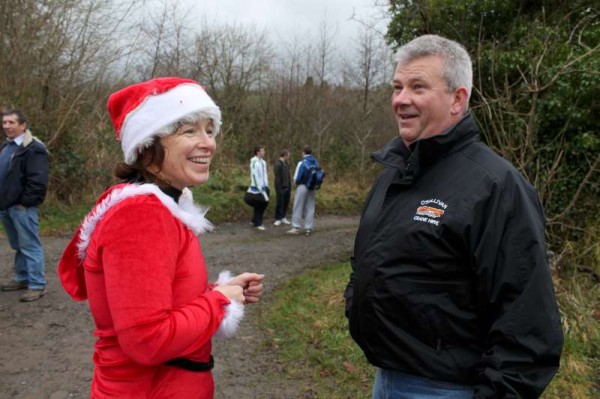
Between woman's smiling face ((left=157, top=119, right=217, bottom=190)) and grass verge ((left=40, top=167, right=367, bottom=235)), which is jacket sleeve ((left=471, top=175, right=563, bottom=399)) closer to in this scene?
woman's smiling face ((left=157, top=119, right=217, bottom=190))

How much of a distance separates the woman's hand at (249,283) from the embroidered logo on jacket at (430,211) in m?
0.71

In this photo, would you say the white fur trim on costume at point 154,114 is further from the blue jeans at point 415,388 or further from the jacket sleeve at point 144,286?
the blue jeans at point 415,388

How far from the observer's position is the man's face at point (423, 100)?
2066mm

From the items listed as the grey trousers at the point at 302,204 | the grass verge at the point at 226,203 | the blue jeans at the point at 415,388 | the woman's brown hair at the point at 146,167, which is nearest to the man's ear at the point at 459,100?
the blue jeans at the point at 415,388

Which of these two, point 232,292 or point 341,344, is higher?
point 232,292

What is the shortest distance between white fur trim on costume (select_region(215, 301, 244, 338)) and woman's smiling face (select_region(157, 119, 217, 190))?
0.47 metres

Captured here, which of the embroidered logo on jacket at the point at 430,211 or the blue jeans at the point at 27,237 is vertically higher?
the embroidered logo on jacket at the point at 430,211

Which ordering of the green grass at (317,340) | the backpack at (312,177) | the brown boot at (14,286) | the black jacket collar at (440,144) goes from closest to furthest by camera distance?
the black jacket collar at (440,144) < the green grass at (317,340) < the brown boot at (14,286) < the backpack at (312,177)

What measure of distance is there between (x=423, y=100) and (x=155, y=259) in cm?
125

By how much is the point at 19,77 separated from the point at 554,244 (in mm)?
10791

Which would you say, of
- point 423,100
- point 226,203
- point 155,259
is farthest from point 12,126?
point 226,203

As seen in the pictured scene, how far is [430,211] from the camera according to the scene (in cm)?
190

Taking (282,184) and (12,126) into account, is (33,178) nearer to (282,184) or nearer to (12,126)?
(12,126)

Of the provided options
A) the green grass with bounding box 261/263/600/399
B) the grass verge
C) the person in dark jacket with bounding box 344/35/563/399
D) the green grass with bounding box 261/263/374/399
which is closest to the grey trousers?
the grass verge
